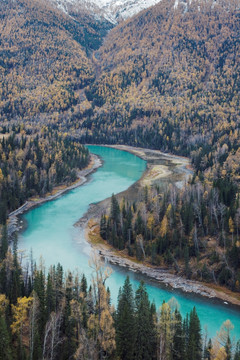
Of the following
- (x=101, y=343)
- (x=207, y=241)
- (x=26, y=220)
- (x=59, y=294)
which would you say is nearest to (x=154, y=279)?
(x=207, y=241)

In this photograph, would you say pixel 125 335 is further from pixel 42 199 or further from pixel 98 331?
pixel 42 199

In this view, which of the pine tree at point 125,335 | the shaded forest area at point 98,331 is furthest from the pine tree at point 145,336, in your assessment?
the pine tree at point 125,335

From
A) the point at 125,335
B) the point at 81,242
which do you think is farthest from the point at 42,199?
the point at 125,335

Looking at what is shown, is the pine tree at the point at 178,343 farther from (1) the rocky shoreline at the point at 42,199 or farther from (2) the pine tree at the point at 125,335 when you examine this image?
(1) the rocky shoreline at the point at 42,199

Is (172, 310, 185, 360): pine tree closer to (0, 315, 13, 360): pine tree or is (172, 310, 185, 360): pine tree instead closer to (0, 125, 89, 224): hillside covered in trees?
(0, 315, 13, 360): pine tree

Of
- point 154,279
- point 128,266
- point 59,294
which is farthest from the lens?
point 128,266

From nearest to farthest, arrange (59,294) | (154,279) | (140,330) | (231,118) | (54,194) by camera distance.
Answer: (140,330), (59,294), (154,279), (54,194), (231,118)

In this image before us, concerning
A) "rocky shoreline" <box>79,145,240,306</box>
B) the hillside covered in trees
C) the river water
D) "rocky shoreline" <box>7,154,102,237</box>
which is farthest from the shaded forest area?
the hillside covered in trees

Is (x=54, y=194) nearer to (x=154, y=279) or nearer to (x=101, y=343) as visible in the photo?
(x=154, y=279)
